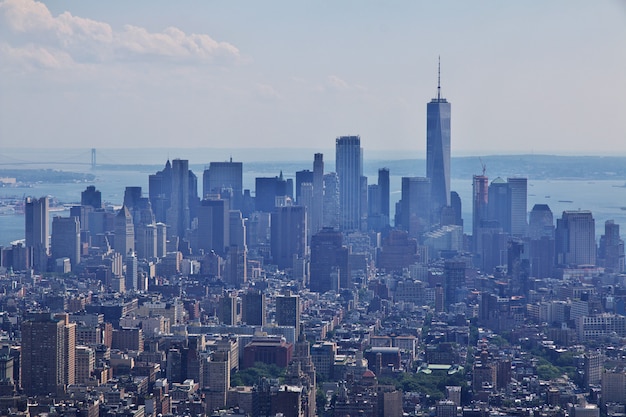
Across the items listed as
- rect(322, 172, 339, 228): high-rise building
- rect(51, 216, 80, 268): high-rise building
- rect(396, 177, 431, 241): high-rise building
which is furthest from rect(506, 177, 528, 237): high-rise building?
rect(51, 216, 80, 268): high-rise building

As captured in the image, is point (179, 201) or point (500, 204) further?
point (179, 201)

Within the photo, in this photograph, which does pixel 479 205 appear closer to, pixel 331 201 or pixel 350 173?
pixel 331 201

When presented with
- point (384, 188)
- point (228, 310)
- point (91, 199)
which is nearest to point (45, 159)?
point (91, 199)

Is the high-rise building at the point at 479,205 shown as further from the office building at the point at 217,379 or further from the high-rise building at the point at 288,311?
the office building at the point at 217,379

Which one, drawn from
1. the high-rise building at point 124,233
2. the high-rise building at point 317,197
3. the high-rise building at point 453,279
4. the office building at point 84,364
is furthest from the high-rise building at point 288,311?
the high-rise building at point 317,197

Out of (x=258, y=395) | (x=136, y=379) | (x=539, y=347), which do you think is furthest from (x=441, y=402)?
(x=539, y=347)
